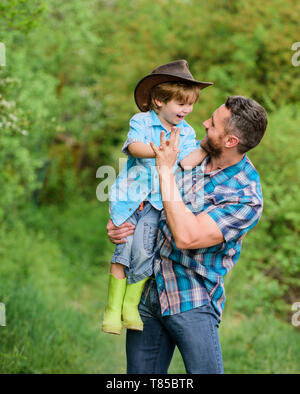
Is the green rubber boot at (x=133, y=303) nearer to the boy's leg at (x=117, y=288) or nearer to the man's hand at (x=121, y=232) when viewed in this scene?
the boy's leg at (x=117, y=288)

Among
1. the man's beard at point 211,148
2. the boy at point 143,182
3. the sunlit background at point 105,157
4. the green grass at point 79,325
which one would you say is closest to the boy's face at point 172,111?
the boy at point 143,182

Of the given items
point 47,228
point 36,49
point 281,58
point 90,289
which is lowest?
point 90,289

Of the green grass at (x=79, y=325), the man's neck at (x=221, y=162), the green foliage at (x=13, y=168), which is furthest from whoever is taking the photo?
the green foliage at (x=13, y=168)

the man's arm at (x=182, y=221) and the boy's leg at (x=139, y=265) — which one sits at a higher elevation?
the man's arm at (x=182, y=221)

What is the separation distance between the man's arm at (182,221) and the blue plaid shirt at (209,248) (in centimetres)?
8

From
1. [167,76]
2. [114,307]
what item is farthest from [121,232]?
[167,76]

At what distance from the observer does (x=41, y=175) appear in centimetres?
1531

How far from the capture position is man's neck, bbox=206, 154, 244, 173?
2.60 m

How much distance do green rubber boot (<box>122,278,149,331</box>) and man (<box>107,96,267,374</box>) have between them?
8 cm

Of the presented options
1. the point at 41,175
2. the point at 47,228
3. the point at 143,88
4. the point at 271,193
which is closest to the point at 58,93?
the point at 41,175

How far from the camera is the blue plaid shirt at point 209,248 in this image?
248cm

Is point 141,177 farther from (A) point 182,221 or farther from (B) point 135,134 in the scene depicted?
(A) point 182,221

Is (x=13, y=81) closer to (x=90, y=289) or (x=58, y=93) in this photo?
(x=90, y=289)

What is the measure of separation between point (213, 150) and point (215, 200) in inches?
11.1
